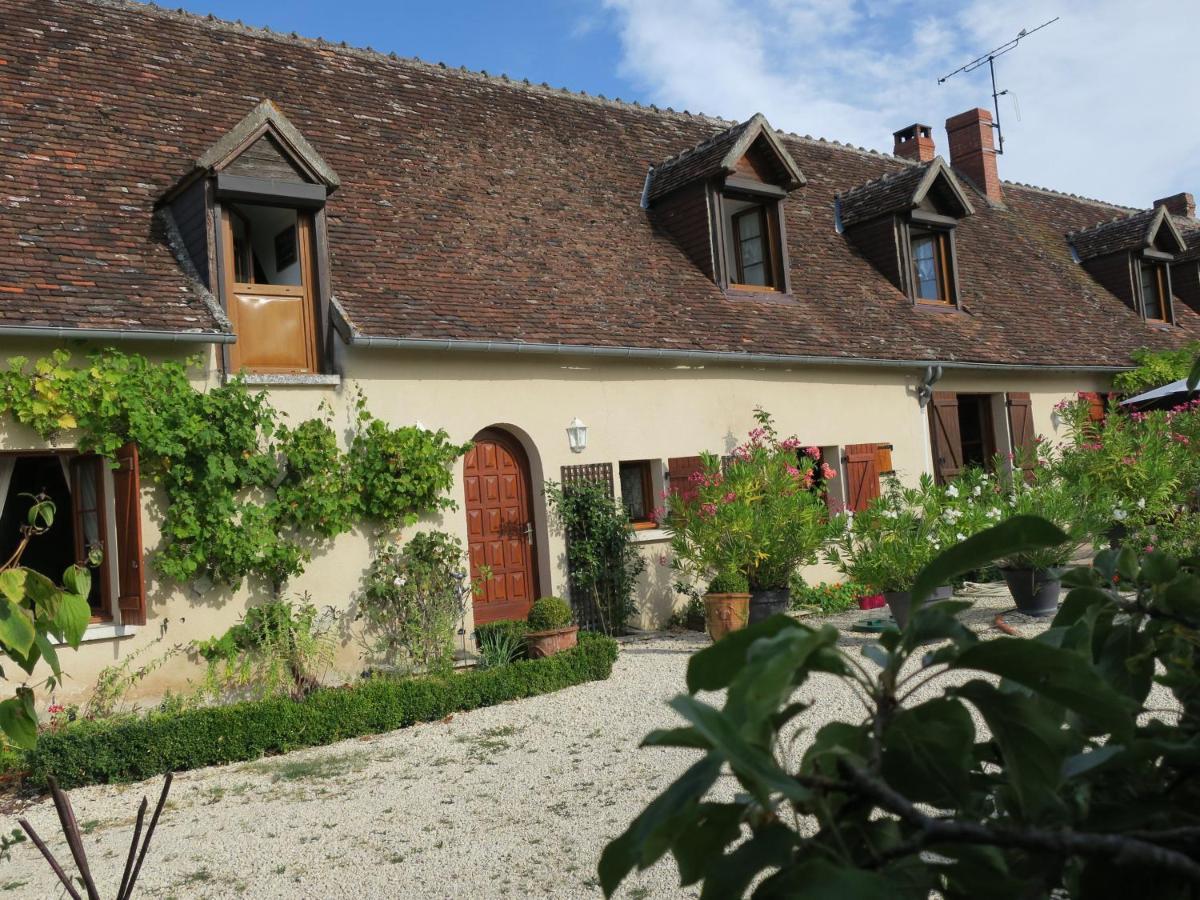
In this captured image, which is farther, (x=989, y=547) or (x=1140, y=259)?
(x=1140, y=259)

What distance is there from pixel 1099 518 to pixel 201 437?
7.82 m

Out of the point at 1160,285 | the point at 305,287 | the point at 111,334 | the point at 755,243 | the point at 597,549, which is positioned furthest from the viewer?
the point at 1160,285

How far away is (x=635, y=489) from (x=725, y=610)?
8.13 feet

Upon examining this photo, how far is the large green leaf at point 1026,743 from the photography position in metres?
0.67

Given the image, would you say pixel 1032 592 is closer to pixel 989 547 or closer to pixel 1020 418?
pixel 1020 418

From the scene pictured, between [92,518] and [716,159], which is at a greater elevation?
[716,159]

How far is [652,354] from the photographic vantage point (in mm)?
10766

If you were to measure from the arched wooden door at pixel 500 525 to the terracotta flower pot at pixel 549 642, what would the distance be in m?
1.30

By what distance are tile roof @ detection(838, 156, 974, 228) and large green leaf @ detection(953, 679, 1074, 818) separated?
14.7 m

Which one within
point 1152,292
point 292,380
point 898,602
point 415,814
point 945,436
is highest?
point 1152,292

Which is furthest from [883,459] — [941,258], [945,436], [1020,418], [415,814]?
[415,814]

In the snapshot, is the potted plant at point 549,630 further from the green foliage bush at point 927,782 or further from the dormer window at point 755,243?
the green foliage bush at point 927,782

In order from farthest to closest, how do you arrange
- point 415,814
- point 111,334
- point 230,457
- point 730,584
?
point 730,584 → point 230,457 → point 111,334 → point 415,814

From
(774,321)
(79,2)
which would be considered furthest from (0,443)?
(774,321)
